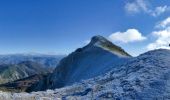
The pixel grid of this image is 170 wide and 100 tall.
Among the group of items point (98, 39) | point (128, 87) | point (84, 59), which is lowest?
point (128, 87)

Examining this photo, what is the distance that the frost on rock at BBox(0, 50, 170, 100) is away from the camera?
69.1 feet

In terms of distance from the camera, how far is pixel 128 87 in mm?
22672

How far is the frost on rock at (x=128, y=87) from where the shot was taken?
21047 mm

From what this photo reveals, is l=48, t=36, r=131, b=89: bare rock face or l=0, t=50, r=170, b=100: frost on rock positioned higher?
l=48, t=36, r=131, b=89: bare rock face

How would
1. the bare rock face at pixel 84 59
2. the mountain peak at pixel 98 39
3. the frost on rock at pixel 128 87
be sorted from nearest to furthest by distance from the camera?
1. the frost on rock at pixel 128 87
2. the bare rock face at pixel 84 59
3. the mountain peak at pixel 98 39

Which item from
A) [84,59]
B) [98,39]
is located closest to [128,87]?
[84,59]

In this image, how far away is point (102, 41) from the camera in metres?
62.8

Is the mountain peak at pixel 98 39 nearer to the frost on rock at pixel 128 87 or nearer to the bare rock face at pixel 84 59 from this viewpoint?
the bare rock face at pixel 84 59

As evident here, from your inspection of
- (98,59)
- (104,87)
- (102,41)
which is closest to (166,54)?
(104,87)

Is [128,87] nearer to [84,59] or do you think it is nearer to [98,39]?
[84,59]

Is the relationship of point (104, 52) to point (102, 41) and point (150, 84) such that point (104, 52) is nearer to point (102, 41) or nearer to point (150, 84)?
point (102, 41)

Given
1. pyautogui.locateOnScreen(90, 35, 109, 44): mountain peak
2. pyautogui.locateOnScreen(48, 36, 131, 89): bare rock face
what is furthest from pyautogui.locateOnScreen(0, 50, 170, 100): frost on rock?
pyautogui.locateOnScreen(90, 35, 109, 44): mountain peak

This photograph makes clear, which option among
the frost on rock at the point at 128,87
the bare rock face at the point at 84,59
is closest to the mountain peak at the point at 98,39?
the bare rock face at the point at 84,59

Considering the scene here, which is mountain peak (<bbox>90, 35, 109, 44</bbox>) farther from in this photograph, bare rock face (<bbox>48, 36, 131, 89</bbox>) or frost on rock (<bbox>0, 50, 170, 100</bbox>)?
frost on rock (<bbox>0, 50, 170, 100</bbox>)
